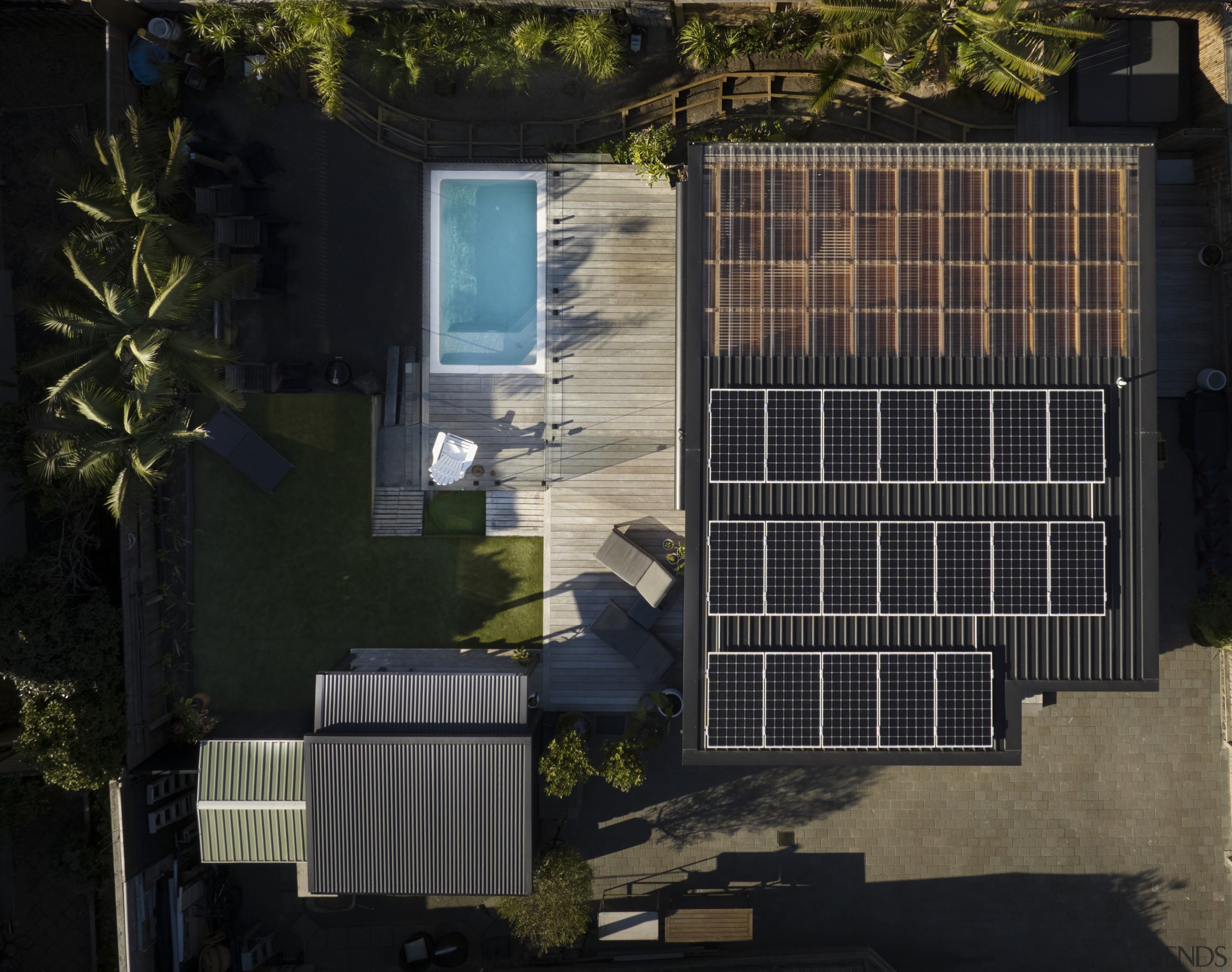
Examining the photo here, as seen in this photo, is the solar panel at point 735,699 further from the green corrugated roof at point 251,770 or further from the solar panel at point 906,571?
the green corrugated roof at point 251,770

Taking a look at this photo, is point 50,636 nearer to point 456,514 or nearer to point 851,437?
Answer: point 456,514

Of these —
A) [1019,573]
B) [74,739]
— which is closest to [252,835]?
[74,739]

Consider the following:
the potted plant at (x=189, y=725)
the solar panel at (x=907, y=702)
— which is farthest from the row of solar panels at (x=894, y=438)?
the potted plant at (x=189, y=725)

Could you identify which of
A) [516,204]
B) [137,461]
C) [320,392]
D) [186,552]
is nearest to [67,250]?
[137,461]

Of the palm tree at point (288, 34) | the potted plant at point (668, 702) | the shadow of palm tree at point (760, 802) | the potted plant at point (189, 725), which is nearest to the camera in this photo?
the palm tree at point (288, 34)

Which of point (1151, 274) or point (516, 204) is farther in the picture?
point (516, 204)

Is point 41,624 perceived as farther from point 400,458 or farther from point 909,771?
point 909,771
